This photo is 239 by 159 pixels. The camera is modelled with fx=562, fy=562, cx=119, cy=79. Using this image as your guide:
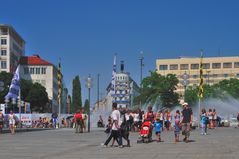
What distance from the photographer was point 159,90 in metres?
107

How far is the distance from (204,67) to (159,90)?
74.6 metres

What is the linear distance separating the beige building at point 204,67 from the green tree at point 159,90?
2534 inches

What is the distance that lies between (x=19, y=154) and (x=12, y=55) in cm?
14714

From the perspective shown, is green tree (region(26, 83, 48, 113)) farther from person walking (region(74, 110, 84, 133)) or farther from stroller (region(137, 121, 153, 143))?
stroller (region(137, 121, 153, 143))

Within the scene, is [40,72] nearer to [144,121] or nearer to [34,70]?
[34,70]

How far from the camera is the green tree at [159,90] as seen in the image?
106 metres

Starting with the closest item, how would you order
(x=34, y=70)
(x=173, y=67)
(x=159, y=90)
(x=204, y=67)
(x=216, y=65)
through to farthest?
(x=159, y=90)
(x=216, y=65)
(x=204, y=67)
(x=173, y=67)
(x=34, y=70)

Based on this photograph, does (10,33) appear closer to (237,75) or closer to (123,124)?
(237,75)

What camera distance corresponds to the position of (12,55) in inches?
6447

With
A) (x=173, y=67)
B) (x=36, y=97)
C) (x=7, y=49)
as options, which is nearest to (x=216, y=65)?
(x=173, y=67)

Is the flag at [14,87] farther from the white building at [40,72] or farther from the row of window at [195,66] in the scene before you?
the row of window at [195,66]

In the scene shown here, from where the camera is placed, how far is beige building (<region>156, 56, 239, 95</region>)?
A: 175 meters

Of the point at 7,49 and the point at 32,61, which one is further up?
the point at 7,49

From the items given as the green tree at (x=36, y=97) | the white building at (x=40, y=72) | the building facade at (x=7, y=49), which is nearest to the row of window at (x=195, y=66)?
the white building at (x=40, y=72)
